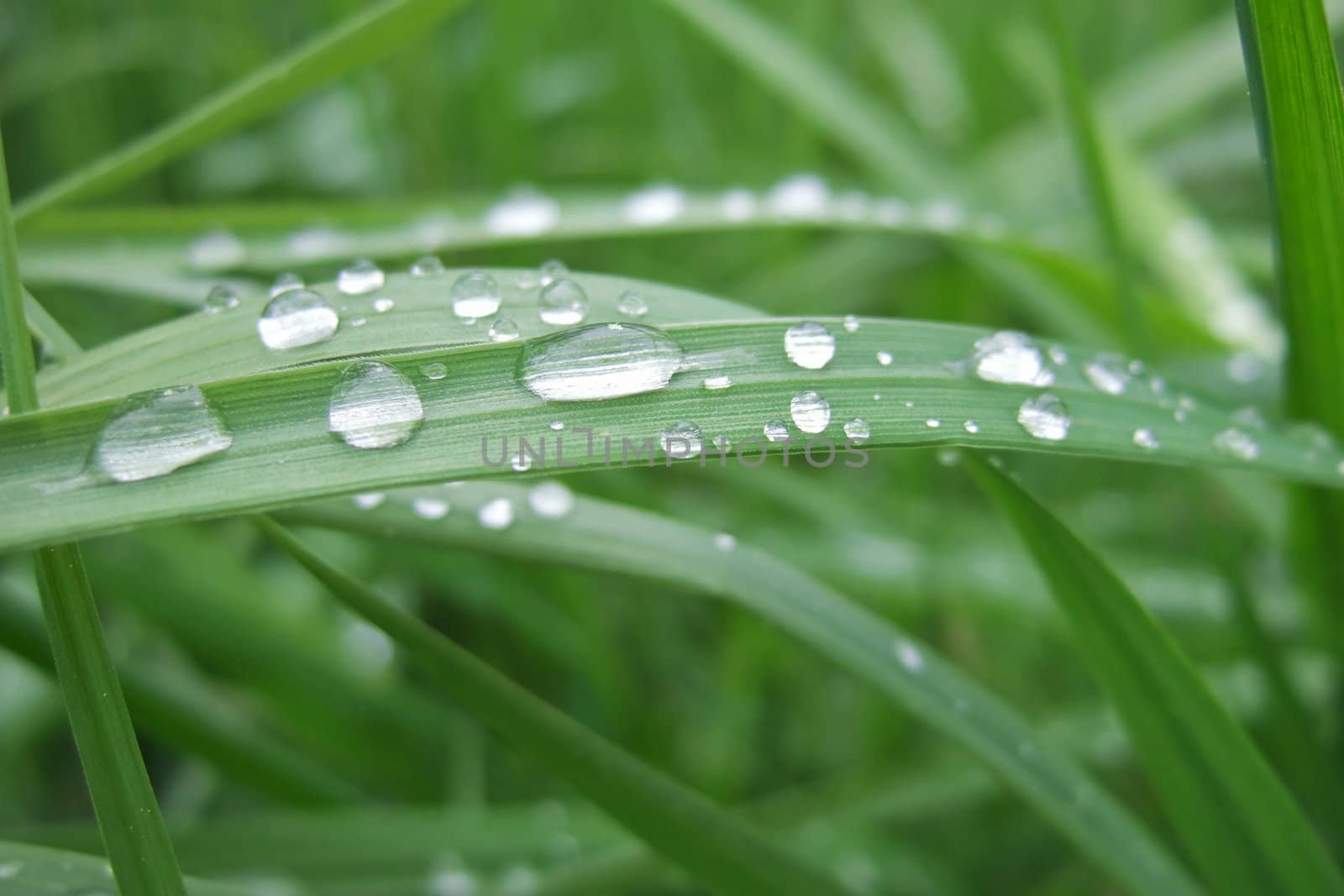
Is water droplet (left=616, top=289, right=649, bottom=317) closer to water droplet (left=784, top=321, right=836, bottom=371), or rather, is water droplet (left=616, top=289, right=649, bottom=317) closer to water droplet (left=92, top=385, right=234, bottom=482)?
water droplet (left=784, top=321, right=836, bottom=371)

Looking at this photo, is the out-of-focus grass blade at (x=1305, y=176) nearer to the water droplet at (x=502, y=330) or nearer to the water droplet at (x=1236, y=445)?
the water droplet at (x=1236, y=445)

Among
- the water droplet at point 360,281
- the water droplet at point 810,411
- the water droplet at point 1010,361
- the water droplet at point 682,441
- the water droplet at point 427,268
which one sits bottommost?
the water droplet at point 682,441

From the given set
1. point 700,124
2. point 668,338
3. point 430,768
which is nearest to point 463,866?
point 430,768

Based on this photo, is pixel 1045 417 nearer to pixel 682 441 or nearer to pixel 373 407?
pixel 682 441

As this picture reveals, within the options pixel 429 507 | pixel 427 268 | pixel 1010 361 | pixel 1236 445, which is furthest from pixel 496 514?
pixel 1236 445

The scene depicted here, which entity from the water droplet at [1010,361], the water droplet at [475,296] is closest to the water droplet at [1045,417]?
the water droplet at [1010,361]

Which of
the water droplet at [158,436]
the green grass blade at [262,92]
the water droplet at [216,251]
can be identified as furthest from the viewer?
the water droplet at [216,251]

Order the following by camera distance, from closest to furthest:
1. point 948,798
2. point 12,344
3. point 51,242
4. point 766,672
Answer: point 12,344
point 51,242
point 948,798
point 766,672

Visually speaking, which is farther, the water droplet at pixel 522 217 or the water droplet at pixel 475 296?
the water droplet at pixel 522 217

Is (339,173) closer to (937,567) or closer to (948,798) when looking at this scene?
(937,567)
